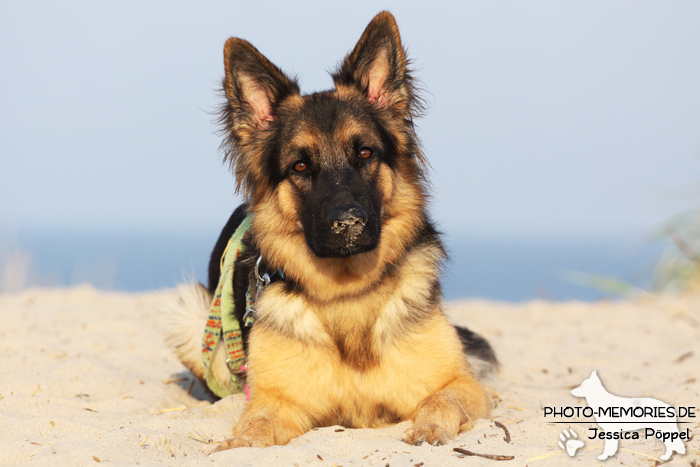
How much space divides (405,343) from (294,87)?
6.67 ft

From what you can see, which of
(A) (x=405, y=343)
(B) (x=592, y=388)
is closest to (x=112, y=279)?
(A) (x=405, y=343)

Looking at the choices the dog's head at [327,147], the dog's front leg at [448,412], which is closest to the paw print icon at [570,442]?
the dog's front leg at [448,412]

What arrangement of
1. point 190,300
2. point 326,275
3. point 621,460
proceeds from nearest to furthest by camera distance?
1. point 621,460
2. point 326,275
3. point 190,300

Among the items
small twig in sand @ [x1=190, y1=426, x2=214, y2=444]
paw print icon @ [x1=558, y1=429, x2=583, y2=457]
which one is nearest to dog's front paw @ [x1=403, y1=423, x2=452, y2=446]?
paw print icon @ [x1=558, y1=429, x2=583, y2=457]

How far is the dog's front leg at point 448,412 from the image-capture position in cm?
321

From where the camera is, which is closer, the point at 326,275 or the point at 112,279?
the point at 326,275

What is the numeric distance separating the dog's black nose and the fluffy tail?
208cm

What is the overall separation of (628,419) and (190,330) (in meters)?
3.53

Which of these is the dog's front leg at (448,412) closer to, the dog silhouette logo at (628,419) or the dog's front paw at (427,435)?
the dog's front paw at (427,435)

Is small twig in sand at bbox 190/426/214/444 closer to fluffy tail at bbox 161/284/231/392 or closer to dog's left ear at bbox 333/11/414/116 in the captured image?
fluffy tail at bbox 161/284/231/392

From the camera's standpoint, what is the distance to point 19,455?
294 cm

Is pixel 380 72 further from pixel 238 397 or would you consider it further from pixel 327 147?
pixel 238 397

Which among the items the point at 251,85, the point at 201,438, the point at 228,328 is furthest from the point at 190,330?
the point at 251,85

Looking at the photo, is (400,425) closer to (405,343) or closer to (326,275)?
(405,343)
